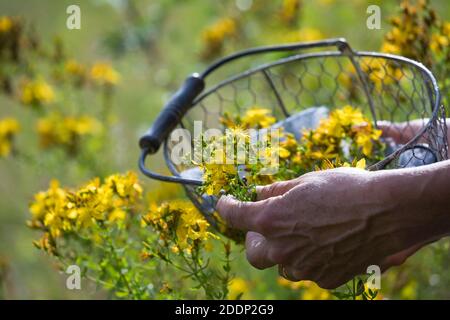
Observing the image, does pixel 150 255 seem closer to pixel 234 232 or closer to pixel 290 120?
pixel 234 232

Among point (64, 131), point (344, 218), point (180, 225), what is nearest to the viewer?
point (344, 218)

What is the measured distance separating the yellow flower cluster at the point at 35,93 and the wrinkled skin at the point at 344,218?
157cm

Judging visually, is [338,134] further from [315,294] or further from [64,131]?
[64,131]

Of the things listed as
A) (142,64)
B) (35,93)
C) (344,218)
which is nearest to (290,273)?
(344,218)

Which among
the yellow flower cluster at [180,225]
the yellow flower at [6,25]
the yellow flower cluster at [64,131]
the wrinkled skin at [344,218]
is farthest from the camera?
the yellow flower cluster at [64,131]

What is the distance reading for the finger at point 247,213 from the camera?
0.94 m

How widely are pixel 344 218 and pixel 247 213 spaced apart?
0.13m

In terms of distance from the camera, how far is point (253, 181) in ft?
3.62

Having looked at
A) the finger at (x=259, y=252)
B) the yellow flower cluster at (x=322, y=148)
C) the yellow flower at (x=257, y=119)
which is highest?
the yellow flower at (x=257, y=119)

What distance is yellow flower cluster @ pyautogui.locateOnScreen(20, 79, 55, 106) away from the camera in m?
2.38

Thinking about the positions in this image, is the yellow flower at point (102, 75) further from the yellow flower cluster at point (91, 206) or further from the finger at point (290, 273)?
the finger at point (290, 273)

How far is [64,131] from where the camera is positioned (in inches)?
93.2

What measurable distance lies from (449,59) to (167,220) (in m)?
0.74

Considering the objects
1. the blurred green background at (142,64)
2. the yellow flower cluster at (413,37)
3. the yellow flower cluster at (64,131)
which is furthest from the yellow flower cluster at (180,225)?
the yellow flower cluster at (64,131)
